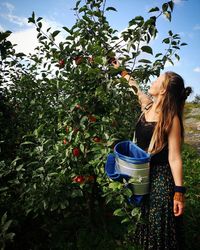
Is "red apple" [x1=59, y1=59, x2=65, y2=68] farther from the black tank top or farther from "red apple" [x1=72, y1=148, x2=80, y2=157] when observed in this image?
the black tank top

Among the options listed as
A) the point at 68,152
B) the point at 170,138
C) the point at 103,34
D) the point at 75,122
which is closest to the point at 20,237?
the point at 68,152

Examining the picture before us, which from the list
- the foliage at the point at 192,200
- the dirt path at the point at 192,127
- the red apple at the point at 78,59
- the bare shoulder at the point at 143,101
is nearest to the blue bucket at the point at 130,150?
the bare shoulder at the point at 143,101

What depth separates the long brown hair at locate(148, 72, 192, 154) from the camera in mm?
2006

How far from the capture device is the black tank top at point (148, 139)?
2135 mm

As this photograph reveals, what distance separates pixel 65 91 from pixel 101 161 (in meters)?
0.66

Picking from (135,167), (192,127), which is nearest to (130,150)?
(135,167)

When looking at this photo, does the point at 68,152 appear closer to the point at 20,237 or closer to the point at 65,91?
the point at 65,91

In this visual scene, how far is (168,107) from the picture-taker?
204cm

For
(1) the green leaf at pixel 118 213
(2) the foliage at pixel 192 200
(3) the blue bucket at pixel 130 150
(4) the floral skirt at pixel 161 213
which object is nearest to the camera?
(1) the green leaf at pixel 118 213

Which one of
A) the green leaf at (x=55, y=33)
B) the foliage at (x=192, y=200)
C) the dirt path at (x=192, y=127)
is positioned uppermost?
the green leaf at (x=55, y=33)

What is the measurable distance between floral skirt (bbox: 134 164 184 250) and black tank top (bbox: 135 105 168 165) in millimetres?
54

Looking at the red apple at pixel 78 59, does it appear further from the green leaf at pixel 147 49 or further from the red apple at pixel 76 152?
the red apple at pixel 76 152

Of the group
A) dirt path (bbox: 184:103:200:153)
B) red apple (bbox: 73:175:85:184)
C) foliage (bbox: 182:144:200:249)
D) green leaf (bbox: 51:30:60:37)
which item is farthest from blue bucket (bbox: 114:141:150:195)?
dirt path (bbox: 184:103:200:153)

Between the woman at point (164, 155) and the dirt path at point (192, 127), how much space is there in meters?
6.44
